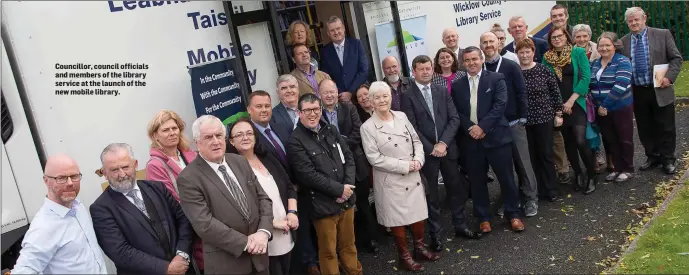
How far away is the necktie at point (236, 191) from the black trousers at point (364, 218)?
1.96m

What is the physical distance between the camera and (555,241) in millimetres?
5910

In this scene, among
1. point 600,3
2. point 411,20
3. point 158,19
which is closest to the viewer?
point 158,19

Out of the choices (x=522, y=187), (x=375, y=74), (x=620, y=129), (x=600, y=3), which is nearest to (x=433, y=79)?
(x=375, y=74)

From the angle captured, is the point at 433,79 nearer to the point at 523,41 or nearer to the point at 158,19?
the point at 523,41

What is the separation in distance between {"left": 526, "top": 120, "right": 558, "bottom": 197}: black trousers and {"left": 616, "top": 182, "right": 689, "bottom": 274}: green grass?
3.83 ft

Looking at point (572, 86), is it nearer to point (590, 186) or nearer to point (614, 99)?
point (614, 99)

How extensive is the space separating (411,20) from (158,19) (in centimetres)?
340

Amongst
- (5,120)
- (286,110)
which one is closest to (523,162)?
(286,110)

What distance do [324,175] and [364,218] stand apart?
132 cm

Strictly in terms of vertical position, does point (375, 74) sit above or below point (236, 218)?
above

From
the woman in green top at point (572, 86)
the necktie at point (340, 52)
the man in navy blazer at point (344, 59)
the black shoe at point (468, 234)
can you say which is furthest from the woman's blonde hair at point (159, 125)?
the woman in green top at point (572, 86)

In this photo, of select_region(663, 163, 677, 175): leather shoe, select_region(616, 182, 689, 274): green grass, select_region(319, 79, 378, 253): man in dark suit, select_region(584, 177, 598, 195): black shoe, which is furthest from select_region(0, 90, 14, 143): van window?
select_region(663, 163, 677, 175): leather shoe

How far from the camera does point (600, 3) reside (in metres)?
14.1

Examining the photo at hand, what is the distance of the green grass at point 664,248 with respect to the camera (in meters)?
5.00
